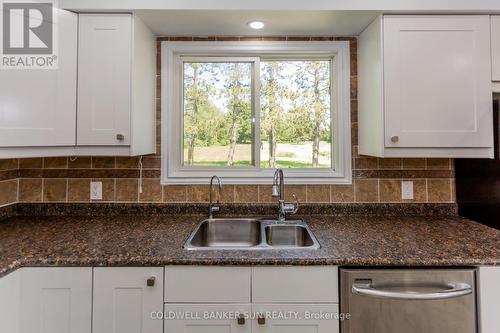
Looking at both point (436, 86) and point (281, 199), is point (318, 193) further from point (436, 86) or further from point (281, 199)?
point (436, 86)

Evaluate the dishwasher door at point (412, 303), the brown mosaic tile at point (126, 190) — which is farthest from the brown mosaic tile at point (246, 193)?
the dishwasher door at point (412, 303)

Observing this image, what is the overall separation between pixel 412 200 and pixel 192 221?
4.78ft

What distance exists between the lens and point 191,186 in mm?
2021

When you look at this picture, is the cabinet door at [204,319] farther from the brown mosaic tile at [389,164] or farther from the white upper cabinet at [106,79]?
the brown mosaic tile at [389,164]

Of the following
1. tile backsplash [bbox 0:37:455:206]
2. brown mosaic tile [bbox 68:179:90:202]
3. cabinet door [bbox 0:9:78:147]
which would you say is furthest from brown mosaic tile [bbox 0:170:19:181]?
cabinet door [bbox 0:9:78:147]

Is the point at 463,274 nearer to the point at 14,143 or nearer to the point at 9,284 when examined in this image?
the point at 9,284


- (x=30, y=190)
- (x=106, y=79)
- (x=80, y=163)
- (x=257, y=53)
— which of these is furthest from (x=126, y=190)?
(x=257, y=53)

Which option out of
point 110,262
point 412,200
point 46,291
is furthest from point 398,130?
point 46,291

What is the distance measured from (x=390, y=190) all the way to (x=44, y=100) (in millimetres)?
2120

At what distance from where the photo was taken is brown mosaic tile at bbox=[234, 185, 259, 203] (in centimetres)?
201

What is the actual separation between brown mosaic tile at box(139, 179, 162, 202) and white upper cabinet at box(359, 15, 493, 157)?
56.3 inches

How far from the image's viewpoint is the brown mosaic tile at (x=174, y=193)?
202cm

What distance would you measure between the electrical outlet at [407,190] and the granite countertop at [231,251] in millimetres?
186

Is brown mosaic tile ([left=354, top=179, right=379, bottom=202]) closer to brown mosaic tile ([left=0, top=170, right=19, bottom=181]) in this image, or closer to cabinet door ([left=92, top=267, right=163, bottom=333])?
cabinet door ([left=92, top=267, right=163, bottom=333])
